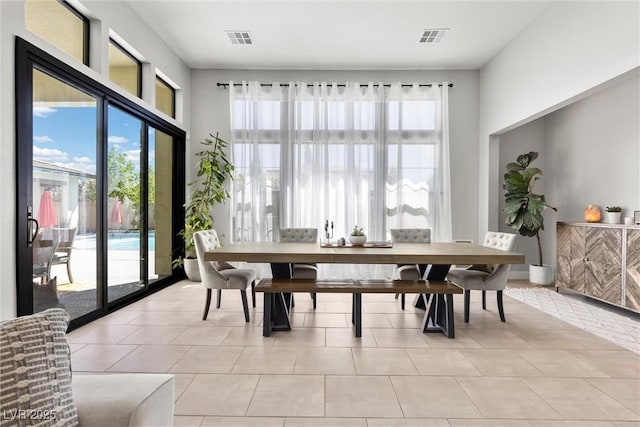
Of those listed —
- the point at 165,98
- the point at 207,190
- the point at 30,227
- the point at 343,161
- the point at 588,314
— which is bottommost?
the point at 588,314

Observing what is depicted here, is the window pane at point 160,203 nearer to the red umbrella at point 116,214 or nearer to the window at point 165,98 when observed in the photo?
the window at point 165,98

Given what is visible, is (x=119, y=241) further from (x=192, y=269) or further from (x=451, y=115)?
(x=451, y=115)

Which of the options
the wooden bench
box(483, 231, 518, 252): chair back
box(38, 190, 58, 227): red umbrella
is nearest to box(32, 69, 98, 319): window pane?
box(38, 190, 58, 227): red umbrella

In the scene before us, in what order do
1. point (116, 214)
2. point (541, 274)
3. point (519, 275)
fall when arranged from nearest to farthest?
1. point (116, 214)
2. point (541, 274)
3. point (519, 275)

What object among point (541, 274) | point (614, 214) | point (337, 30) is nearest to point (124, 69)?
point (337, 30)

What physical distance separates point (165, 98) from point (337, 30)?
2.81 meters

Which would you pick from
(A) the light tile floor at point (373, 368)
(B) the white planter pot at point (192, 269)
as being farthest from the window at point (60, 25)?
(B) the white planter pot at point (192, 269)

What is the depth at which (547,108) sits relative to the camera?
4262 mm

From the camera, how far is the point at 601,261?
4.21 m

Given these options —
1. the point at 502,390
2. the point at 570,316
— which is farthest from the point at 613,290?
the point at 502,390

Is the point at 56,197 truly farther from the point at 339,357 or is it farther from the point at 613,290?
the point at 613,290

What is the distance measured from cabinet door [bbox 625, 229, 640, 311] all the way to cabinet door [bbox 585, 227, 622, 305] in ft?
0.33

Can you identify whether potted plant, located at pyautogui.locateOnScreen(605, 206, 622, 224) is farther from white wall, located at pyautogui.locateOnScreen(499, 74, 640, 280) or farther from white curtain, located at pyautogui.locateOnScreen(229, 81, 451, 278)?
white curtain, located at pyautogui.locateOnScreen(229, 81, 451, 278)

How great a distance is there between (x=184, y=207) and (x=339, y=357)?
4.04 metres
